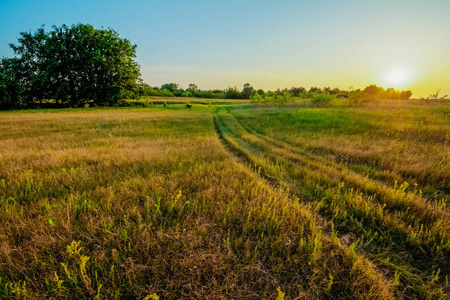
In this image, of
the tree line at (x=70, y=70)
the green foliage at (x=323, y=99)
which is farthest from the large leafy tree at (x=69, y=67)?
the green foliage at (x=323, y=99)

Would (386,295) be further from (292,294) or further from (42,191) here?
(42,191)

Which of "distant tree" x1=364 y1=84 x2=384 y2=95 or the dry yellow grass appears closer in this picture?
the dry yellow grass

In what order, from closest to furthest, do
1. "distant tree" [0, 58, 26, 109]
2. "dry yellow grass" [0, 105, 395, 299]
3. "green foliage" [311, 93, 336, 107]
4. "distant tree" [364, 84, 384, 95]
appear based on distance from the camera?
"dry yellow grass" [0, 105, 395, 299]
"green foliage" [311, 93, 336, 107]
"distant tree" [0, 58, 26, 109]
"distant tree" [364, 84, 384, 95]

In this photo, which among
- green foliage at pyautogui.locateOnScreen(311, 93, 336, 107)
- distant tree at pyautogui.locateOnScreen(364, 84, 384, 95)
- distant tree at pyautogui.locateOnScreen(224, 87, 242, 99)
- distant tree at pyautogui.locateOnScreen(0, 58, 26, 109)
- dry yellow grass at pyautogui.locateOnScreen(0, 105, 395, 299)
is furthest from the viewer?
distant tree at pyautogui.locateOnScreen(224, 87, 242, 99)

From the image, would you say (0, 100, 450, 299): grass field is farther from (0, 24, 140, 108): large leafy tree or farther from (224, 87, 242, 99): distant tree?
(224, 87, 242, 99): distant tree

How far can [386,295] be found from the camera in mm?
2092

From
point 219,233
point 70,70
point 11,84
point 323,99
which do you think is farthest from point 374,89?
point 11,84

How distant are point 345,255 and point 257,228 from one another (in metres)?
1.20

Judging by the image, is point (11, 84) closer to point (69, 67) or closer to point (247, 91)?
point (69, 67)

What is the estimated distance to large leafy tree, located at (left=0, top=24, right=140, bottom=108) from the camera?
36.0 metres

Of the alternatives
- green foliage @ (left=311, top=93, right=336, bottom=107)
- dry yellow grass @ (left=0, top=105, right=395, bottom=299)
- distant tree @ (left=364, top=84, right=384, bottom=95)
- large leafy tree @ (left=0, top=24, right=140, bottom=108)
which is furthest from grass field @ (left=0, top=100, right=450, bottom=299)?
distant tree @ (left=364, top=84, right=384, bottom=95)

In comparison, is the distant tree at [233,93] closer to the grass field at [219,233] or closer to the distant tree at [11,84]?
the distant tree at [11,84]

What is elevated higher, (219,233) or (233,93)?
(233,93)

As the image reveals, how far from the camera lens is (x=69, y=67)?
37.9 m
